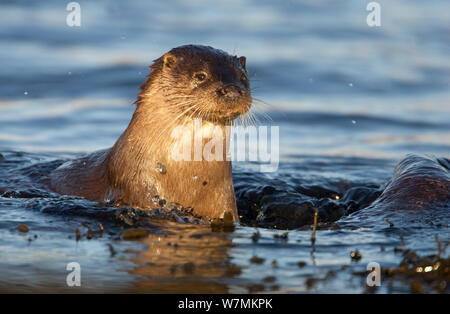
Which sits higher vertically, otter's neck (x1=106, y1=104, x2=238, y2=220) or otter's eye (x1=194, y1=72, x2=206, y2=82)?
otter's eye (x1=194, y1=72, x2=206, y2=82)

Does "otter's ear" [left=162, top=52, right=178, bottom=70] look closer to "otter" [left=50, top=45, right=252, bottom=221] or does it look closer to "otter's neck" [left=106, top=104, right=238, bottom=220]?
"otter" [left=50, top=45, right=252, bottom=221]

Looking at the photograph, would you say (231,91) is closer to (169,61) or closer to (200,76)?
(200,76)

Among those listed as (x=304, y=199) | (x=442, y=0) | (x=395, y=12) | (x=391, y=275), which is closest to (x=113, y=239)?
(x=391, y=275)

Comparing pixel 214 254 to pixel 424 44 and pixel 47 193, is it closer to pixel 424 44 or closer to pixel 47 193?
pixel 47 193

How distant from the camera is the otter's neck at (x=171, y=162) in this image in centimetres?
434

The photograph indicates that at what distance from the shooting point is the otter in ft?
14.0

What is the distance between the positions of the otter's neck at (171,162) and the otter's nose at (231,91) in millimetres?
287

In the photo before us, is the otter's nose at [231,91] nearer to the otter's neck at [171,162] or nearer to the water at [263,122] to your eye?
the otter's neck at [171,162]

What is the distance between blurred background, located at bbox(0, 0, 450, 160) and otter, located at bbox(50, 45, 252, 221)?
3.49 m

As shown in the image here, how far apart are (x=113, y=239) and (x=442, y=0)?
469 inches

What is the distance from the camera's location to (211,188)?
14.6ft

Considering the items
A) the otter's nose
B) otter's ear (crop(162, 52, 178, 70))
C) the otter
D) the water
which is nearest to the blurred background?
the water

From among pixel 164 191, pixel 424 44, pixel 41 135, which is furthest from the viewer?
pixel 424 44

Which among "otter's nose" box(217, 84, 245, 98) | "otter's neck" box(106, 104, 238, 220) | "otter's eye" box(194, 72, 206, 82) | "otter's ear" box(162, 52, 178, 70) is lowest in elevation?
"otter's neck" box(106, 104, 238, 220)
